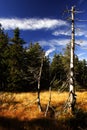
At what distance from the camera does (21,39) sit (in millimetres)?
38906

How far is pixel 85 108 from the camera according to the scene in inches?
655

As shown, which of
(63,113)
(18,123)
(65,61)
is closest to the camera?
(18,123)

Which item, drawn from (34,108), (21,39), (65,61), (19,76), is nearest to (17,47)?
(21,39)

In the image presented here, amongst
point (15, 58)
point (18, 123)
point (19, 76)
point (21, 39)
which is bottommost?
point (18, 123)

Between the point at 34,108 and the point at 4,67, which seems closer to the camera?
the point at 34,108

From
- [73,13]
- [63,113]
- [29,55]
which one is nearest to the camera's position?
[63,113]

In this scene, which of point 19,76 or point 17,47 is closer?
point 19,76

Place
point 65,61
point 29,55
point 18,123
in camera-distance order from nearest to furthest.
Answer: point 18,123
point 29,55
point 65,61

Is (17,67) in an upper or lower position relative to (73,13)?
lower

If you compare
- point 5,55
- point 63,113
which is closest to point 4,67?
point 5,55

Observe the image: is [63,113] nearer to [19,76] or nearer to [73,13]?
[73,13]

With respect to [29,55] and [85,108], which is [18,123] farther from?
[29,55]

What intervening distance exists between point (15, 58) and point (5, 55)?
1788 mm

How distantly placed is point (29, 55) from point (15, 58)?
6.16 meters
